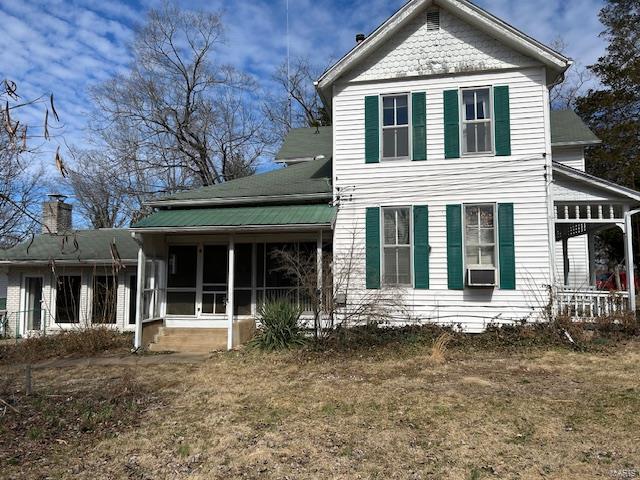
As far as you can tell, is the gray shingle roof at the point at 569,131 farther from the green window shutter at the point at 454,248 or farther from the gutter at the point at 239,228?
the gutter at the point at 239,228

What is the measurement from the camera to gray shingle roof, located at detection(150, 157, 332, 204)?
12681mm

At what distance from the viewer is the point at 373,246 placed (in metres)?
11.7

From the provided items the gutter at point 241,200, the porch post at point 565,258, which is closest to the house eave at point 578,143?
the porch post at point 565,258

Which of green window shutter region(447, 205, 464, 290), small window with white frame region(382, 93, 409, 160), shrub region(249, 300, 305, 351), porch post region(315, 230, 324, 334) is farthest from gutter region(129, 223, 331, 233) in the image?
green window shutter region(447, 205, 464, 290)

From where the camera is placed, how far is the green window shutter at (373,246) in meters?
11.5

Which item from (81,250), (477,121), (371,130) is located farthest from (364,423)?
(81,250)

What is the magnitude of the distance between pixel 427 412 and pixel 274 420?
6.61 ft

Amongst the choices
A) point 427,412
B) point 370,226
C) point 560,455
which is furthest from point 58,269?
point 560,455

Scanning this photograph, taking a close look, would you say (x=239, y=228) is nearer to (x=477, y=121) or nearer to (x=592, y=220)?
(x=477, y=121)

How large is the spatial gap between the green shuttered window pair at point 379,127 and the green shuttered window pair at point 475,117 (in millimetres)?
516

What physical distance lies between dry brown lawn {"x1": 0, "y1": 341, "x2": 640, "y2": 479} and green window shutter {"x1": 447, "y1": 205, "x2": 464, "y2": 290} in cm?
227

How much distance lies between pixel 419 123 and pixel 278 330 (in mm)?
5958

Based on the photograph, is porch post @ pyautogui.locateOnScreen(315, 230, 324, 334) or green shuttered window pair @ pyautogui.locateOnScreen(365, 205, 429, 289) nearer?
porch post @ pyautogui.locateOnScreen(315, 230, 324, 334)

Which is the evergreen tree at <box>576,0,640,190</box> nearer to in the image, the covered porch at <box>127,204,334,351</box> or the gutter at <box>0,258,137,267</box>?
the covered porch at <box>127,204,334,351</box>
